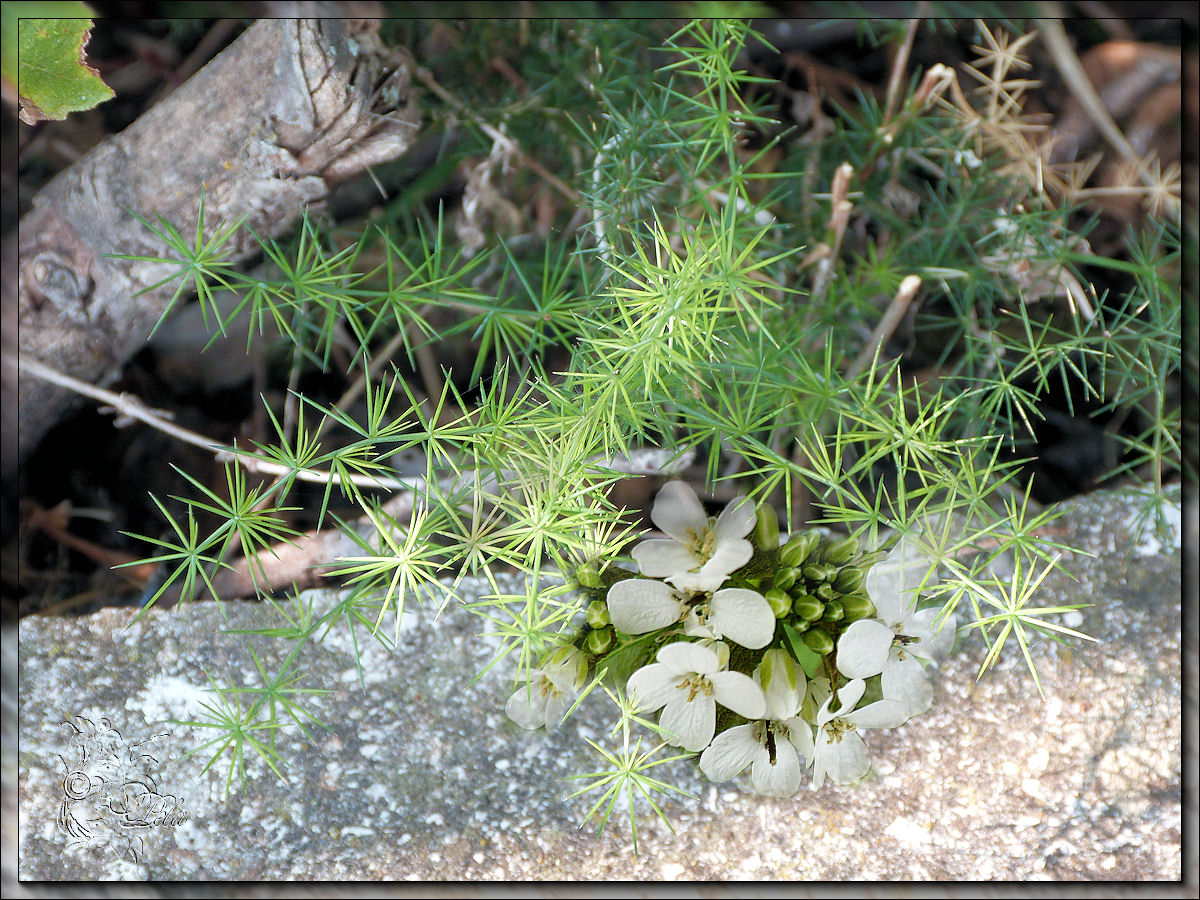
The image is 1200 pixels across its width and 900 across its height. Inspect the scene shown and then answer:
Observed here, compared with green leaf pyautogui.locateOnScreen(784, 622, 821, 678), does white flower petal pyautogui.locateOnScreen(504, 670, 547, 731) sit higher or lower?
lower

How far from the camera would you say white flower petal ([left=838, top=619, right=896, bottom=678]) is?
518mm

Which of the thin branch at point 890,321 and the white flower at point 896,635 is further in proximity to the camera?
the thin branch at point 890,321

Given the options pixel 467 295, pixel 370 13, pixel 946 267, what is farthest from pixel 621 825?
pixel 370 13

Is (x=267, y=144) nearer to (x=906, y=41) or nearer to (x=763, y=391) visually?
(x=763, y=391)

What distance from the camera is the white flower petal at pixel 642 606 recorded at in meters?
0.52

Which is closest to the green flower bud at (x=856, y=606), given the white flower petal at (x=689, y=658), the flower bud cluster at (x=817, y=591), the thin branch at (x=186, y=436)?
the flower bud cluster at (x=817, y=591)

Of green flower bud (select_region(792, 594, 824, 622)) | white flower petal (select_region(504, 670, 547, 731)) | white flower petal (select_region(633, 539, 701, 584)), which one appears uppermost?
white flower petal (select_region(633, 539, 701, 584))

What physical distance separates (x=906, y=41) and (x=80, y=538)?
0.87m

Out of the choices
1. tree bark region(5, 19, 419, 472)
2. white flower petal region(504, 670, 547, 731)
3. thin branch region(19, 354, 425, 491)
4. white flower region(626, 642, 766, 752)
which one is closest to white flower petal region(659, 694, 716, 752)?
white flower region(626, 642, 766, 752)

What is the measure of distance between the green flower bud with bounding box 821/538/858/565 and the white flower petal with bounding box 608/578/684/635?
12 cm

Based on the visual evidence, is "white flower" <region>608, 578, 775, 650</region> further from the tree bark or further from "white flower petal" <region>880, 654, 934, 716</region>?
the tree bark

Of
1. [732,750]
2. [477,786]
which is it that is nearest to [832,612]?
[732,750]

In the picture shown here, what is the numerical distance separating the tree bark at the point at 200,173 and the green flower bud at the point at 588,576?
0.38 meters

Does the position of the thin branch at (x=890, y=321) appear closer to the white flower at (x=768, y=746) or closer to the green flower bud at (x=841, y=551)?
the green flower bud at (x=841, y=551)
